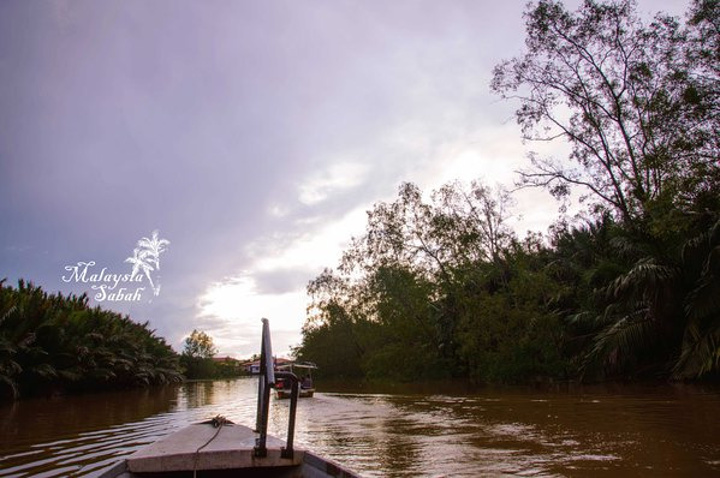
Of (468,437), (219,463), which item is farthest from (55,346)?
(219,463)

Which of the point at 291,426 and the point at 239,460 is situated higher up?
the point at 291,426

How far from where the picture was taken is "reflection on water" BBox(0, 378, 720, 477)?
649 cm

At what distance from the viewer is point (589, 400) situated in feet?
49.4

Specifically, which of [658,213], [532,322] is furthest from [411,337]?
[658,213]

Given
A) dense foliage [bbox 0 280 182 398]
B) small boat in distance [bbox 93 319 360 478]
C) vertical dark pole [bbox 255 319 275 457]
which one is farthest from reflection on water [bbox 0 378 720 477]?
dense foliage [bbox 0 280 182 398]

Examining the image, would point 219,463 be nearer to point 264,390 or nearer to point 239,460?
point 239,460

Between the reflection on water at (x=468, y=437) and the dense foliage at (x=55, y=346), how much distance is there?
503cm

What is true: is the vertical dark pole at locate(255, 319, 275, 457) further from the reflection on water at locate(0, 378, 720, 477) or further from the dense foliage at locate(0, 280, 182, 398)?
the dense foliage at locate(0, 280, 182, 398)

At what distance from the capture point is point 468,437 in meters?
9.17

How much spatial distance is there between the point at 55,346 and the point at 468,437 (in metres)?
20.5

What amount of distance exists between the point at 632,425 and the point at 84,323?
2474 cm

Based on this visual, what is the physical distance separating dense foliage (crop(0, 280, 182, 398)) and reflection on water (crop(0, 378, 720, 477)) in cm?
503

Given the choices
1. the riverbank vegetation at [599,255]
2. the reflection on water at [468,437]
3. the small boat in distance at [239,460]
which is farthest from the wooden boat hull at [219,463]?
the riverbank vegetation at [599,255]

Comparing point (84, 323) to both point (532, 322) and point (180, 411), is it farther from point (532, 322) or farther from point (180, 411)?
point (532, 322)
